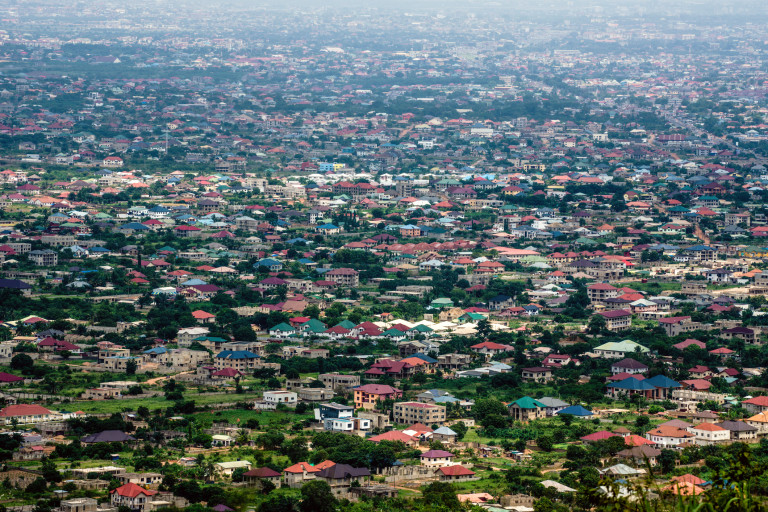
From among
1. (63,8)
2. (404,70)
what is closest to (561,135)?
(404,70)

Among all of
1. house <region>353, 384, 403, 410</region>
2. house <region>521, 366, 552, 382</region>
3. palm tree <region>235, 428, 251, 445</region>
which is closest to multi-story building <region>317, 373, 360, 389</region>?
house <region>353, 384, 403, 410</region>

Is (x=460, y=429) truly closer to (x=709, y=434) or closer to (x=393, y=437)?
(x=393, y=437)

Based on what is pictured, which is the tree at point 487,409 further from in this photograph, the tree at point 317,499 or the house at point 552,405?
the tree at point 317,499

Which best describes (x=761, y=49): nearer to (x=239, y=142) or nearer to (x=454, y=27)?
(x=454, y=27)

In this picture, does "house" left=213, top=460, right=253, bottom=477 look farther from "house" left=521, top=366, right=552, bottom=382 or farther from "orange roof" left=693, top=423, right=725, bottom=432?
"house" left=521, top=366, right=552, bottom=382

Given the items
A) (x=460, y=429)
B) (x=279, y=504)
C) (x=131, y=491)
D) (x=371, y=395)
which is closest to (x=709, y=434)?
(x=460, y=429)
